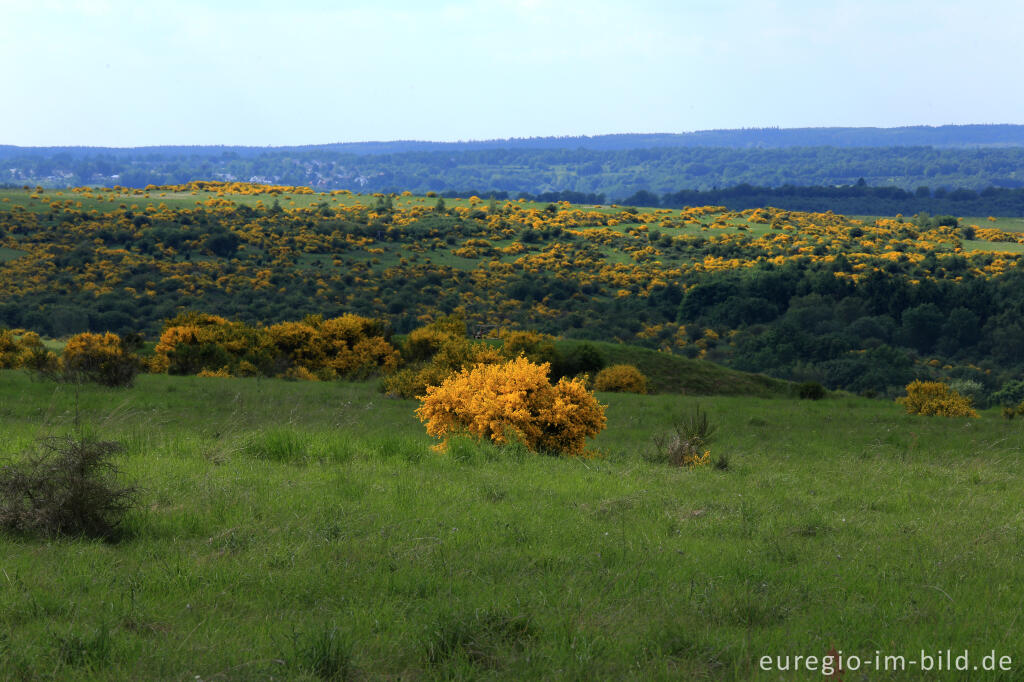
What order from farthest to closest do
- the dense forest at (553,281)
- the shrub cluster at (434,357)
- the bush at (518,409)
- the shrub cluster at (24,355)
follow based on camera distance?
the dense forest at (553,281) < the shrub cluster at (434,357) < the shrub cluster at (24,355) < the bush at (518,409)

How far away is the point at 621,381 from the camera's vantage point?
115 ft

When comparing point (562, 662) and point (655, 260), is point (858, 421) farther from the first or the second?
point (655, 260)

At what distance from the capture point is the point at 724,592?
5445 mm

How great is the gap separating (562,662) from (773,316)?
293ft

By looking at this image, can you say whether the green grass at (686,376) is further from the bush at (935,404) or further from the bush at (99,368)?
the bush at (99,368)

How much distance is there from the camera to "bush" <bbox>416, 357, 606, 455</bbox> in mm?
12047

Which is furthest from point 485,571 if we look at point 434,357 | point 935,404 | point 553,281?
point 553,281

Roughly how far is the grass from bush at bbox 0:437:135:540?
0.20 meters

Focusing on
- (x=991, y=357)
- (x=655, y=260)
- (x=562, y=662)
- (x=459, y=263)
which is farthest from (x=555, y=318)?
(x=562, y=662)

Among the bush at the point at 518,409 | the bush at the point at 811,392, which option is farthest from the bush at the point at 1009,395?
the bush at the point at 518,409

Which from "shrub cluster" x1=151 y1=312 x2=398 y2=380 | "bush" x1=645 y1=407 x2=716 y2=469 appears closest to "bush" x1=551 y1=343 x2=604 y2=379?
"shrub cluster" x1=151 y1=312 x2=398 y2=380

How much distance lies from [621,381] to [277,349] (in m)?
15.0

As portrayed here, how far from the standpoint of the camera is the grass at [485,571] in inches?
175

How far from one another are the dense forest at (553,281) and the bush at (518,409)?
57.1 m
